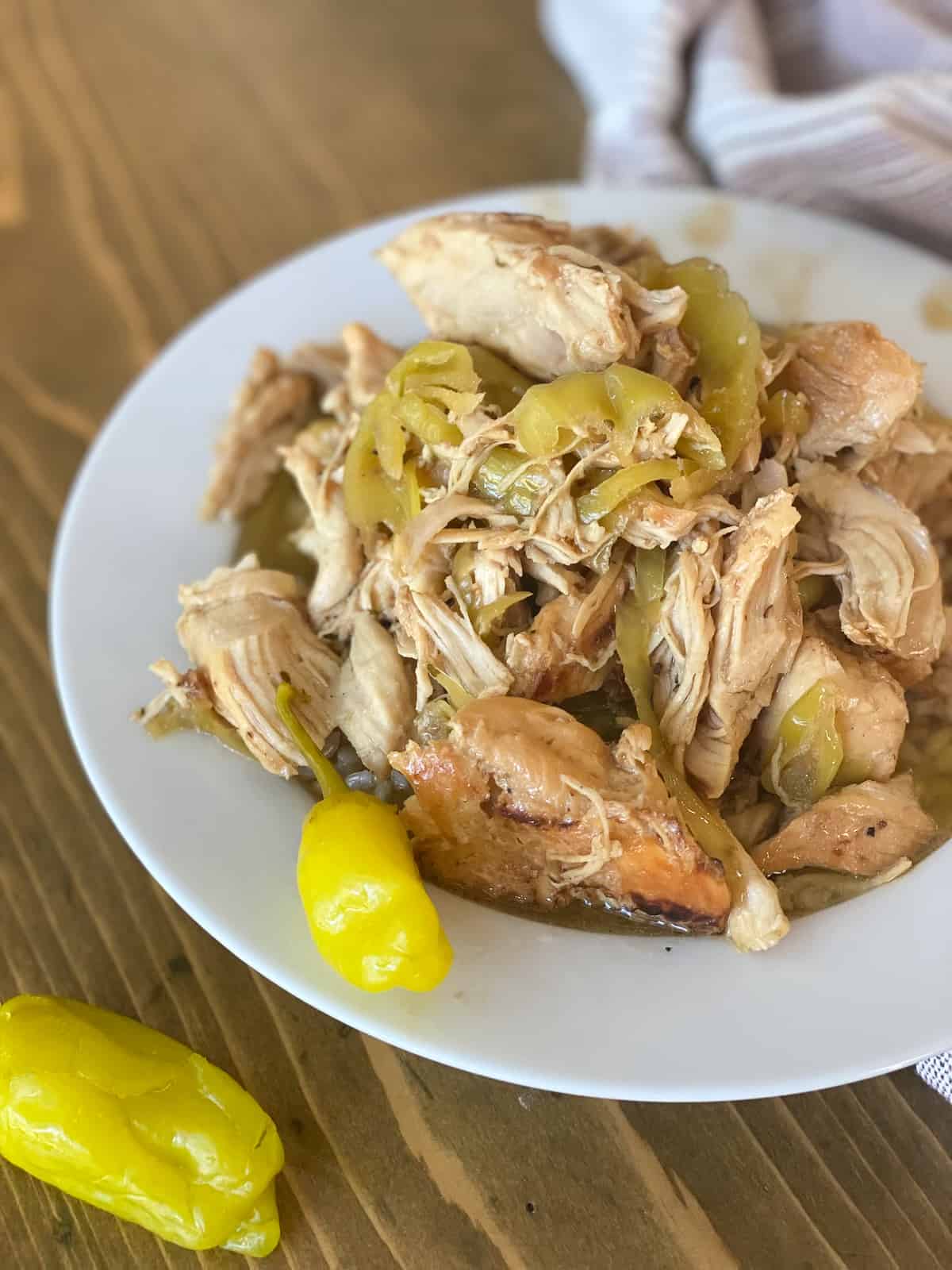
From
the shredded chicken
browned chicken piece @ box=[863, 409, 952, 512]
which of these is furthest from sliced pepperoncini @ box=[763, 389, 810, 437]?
the shredded chicken

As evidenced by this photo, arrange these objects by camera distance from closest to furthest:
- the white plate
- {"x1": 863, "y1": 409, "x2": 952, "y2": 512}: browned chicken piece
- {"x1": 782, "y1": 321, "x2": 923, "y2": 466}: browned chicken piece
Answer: the white plate < {"x1": 782, "y1": 321, "x2": 923, "y2": 466}: browned chicken piece < {"x1": 863, "y1": 409, "x2": 952, "y2": 512}: browned chicken piece

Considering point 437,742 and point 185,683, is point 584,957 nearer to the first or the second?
point 437,742

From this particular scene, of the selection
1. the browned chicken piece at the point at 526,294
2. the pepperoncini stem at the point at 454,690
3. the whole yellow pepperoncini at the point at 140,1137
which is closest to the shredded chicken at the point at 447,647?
the pepperoncini stem at the point at 454,690

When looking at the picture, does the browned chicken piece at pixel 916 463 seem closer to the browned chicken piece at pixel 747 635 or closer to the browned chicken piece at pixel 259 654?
the browned chicken piece at pixel 747 635

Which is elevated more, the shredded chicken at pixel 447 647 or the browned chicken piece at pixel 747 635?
the shredded chicken at pixel 447 647

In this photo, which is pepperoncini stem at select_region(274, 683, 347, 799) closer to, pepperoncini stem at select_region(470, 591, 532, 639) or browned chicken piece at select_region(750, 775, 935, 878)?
pepperoncini stem at select_region(470, 591, 532, 639)

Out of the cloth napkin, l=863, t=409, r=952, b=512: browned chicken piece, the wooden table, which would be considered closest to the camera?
the wooden table

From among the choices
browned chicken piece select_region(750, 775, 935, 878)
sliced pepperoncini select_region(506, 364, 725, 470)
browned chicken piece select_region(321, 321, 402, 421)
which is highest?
browned chicken piece select_region(321, 321, 402, 421)

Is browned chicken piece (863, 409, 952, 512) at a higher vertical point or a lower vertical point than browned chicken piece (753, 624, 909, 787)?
higher
